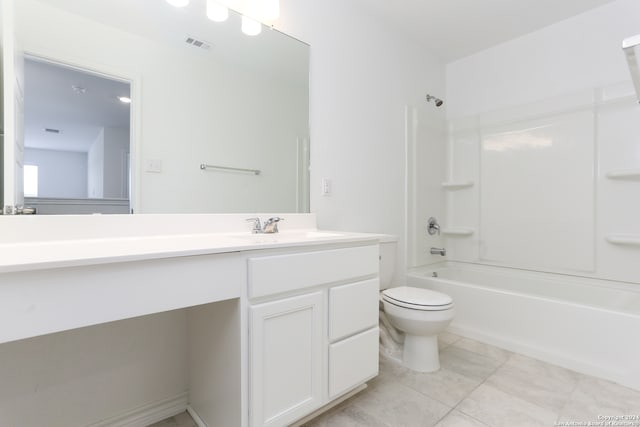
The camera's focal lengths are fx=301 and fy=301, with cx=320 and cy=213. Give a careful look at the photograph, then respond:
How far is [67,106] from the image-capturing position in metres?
1.13

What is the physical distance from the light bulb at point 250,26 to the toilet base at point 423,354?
190cm

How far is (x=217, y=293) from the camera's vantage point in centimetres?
94

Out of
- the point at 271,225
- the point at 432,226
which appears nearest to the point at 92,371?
the point at 271,225

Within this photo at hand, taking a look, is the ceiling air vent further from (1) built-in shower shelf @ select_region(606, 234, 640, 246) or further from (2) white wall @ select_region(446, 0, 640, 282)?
(1) built-in shower shelf @ select_region(606, 234, 640, 246)

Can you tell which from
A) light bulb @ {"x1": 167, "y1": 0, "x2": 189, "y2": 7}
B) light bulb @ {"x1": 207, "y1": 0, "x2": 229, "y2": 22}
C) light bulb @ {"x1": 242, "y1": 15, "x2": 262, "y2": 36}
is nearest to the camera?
light bulb @ {"x1": 167, "y1": 0, "x2": 189, "y2": 7}

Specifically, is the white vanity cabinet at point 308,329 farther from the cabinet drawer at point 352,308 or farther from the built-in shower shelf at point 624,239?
the built-in shower shelf at point 624,239

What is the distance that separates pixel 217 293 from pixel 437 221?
2.31 m

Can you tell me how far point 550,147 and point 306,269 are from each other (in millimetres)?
2287

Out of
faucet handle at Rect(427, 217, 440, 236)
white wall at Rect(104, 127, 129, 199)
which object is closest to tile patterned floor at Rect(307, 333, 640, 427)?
faucet handle at Rect(427, 217, 440, 236)

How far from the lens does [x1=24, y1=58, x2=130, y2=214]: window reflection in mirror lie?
108 centimetres

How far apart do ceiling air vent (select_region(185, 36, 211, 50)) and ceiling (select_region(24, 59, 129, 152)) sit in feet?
1.21

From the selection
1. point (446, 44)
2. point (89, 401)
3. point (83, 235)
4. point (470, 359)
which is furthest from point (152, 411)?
point (446, 44)

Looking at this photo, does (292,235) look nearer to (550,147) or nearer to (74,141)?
→ (74,141)

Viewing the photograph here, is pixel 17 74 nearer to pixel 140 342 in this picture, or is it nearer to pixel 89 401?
pixel 140 342
